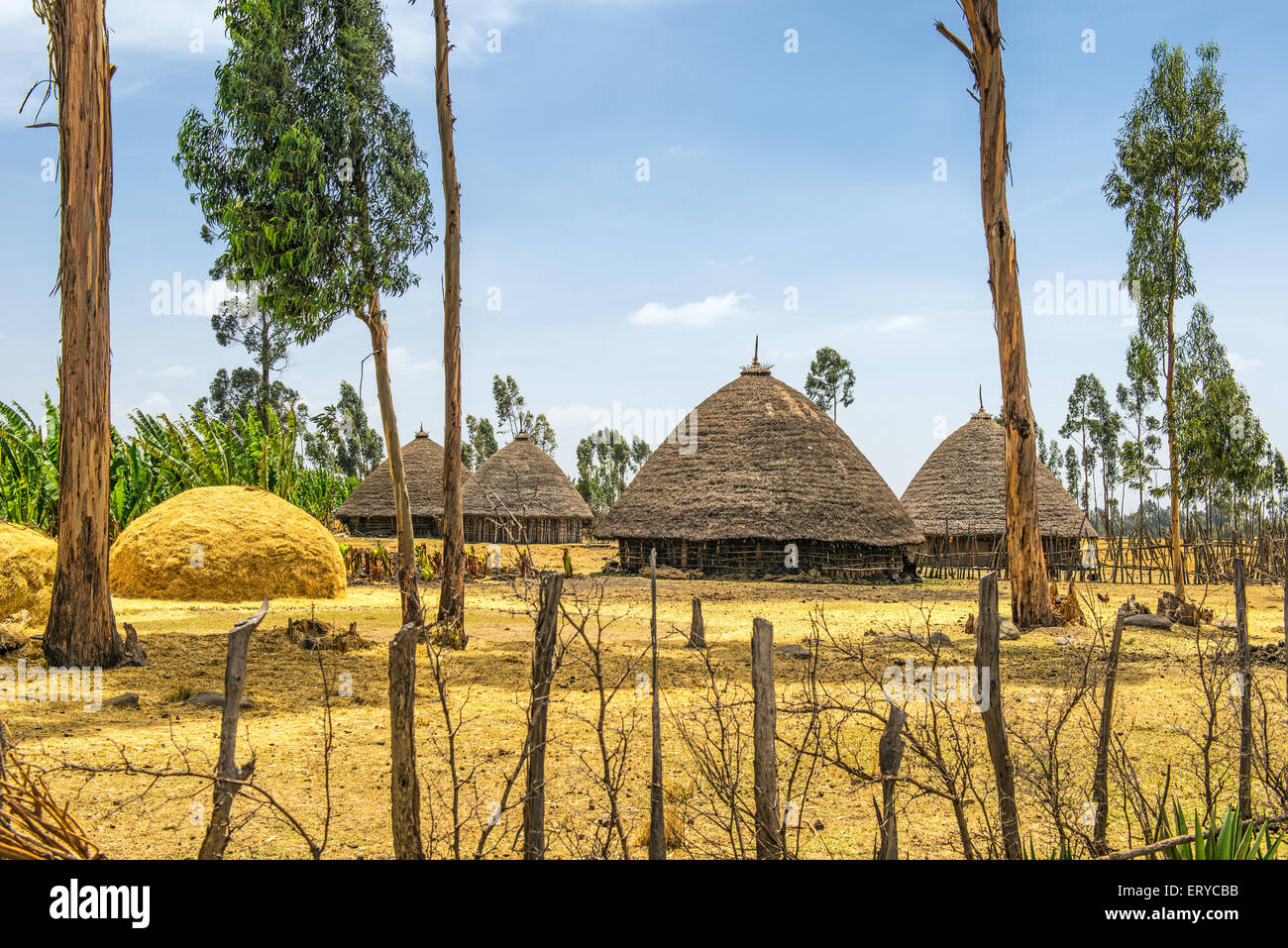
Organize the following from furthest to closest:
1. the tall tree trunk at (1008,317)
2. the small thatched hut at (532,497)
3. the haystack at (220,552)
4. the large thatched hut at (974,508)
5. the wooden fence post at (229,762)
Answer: the small thatched hut at (532,497)
the large thatched hut at (974,508)
the haystack at (220,552)
the tall tree trunk at (1008,317)
the wooden fence post at (229,762)

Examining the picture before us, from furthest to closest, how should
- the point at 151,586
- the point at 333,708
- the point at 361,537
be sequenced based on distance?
the point at 361,537 < the point at 151,586 < the point at 333,708

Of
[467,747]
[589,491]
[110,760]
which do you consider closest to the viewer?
[110,760]

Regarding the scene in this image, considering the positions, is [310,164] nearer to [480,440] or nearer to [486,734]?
[486,734]

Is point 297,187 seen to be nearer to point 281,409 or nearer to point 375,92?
point 375,92

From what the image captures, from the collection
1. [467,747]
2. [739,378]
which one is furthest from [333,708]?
[739,378]

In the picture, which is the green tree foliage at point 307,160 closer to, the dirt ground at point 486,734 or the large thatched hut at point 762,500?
the dirt ground at point 486,734

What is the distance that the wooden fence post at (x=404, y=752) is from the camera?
2988 mm

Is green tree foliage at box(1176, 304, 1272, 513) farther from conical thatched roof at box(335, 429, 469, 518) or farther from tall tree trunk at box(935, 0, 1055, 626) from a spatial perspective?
conical thatched roof at box(335, 429, 469, 518)

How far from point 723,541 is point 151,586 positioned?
46.9 ft

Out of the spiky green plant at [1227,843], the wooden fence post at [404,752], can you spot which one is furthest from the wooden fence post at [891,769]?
the wooden fence post at [404,752]

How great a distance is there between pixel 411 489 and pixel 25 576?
28224 mm

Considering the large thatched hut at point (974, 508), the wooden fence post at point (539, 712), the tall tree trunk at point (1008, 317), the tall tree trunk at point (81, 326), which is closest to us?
the wooden fence post at point (539, 712)

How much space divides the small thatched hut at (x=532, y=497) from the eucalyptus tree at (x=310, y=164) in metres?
21.4

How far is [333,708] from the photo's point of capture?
7.52 metres
